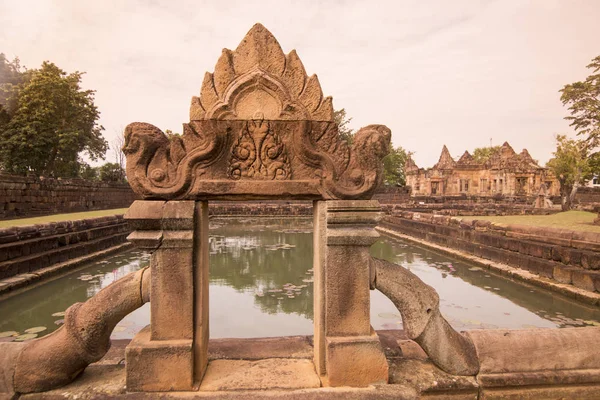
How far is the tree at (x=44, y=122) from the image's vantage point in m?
21.4

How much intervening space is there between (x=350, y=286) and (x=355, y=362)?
442 millimetres

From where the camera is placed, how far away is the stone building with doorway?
34.5 m

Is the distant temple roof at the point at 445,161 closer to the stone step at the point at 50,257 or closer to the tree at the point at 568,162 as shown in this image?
the tree at the point at 568,162

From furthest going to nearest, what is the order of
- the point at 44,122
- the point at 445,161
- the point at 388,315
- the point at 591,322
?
1. the point at 445,161
2. the point at 44,122
3. the point at 388,315
4. the point at 591,322

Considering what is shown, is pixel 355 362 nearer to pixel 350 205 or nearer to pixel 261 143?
pixel 350 205

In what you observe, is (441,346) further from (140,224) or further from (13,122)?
(13,122)

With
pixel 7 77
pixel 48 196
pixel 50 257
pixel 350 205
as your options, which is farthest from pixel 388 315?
pixel 7 77

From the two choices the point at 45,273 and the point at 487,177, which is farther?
the point at 487,177

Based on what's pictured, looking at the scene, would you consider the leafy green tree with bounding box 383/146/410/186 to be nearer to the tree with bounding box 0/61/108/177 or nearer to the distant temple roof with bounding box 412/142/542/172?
the distant temple roof with bounding box 412/142/542/172

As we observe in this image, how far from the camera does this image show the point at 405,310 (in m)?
2.22

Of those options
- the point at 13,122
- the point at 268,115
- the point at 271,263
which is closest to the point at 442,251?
the point at 271,263

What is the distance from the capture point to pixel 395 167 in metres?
50.5

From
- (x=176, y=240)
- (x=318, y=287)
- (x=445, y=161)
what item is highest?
(x=445, y=161)

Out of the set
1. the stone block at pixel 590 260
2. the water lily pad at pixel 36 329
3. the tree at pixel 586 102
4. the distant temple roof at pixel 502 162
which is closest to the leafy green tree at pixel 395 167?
the distant temple roof at pixel 502 162
